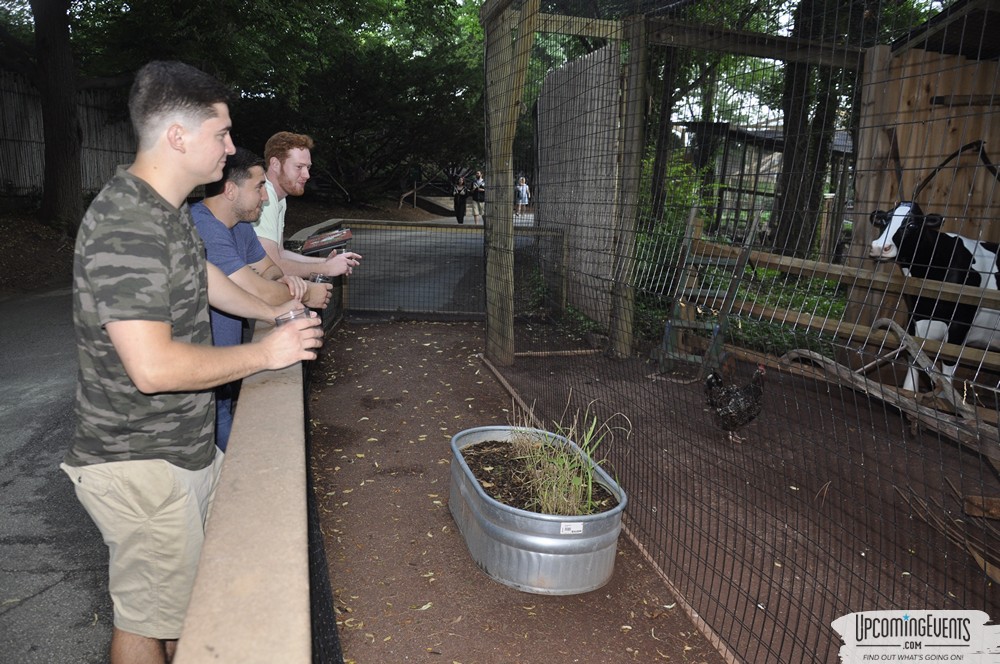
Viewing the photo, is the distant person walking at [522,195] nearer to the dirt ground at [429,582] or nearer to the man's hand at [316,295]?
the dirt ground at [429,582]

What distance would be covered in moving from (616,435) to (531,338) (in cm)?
269

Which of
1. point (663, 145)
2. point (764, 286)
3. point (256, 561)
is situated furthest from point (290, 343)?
point (764, 286)

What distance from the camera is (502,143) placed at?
6.09 meters

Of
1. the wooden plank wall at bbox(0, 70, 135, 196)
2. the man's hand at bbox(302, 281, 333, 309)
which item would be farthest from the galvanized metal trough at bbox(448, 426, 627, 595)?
the wooden plank wall at bbox(0, 70, 135, 196)

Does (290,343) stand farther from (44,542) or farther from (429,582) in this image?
(44,542)

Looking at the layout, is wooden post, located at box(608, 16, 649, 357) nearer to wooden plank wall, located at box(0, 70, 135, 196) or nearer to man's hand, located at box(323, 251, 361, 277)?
man's hand, located at box(323, 251, 361, 277)

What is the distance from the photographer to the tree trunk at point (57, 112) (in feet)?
38.4

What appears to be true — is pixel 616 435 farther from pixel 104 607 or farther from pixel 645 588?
pixel 104 607

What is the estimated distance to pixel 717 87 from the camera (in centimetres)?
362

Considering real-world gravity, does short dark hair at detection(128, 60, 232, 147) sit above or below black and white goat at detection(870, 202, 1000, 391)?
above

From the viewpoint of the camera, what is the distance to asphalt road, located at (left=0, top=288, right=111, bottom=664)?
2.75 meters

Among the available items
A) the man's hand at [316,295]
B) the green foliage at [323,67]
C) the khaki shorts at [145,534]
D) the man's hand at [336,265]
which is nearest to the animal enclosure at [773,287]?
the man's hand at [336,265]

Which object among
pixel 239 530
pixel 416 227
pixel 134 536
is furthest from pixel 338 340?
pixel 239 530

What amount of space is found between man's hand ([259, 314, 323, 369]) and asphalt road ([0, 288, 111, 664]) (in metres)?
1.61
